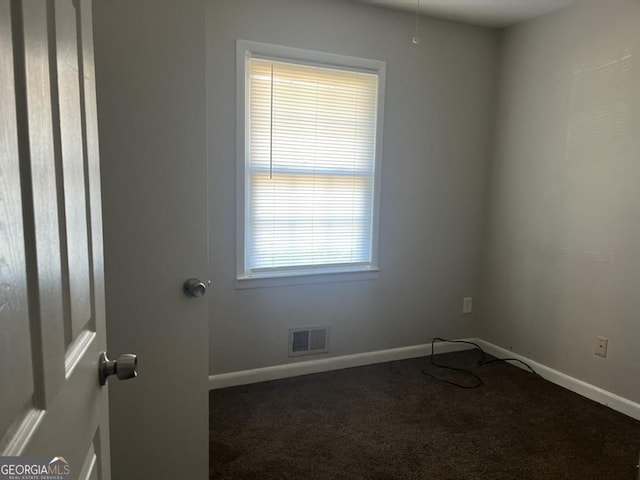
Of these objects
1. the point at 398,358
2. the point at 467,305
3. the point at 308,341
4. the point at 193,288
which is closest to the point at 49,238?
the point at 193,288

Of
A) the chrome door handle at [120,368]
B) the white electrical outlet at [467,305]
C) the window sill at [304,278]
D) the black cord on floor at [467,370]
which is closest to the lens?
the chrome door handle at [120,368]

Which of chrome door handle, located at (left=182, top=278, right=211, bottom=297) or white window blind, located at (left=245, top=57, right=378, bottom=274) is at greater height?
white window blind, located at (left=245, top=57, right=378, bottom=274)

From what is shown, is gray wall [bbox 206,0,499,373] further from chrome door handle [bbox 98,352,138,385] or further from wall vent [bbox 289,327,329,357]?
chrome door handle [bbox 98,352,138,385]

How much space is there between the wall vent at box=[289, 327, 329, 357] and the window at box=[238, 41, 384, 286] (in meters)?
0.39

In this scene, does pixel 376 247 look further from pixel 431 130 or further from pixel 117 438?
pixel 117 438

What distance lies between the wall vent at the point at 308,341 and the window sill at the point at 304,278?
1.12ft

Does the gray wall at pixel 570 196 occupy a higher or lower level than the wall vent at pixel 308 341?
higher

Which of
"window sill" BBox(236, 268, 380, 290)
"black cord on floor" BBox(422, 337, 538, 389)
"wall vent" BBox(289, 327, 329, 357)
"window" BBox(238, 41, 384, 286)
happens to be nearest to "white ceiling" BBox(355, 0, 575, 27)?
"window" BBox(238, 41, 384, 286)

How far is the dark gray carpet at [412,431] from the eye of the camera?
1978mm

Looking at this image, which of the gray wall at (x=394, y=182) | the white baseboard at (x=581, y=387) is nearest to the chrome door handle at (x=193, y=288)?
the gray wall at (x=394, y=182)

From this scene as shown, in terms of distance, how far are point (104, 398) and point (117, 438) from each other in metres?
0.66

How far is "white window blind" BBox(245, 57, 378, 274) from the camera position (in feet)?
8.84

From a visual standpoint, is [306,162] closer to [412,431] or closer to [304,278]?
[304,278]

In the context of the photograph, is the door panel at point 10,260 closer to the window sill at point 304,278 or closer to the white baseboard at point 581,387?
the window sill at point 304,278
